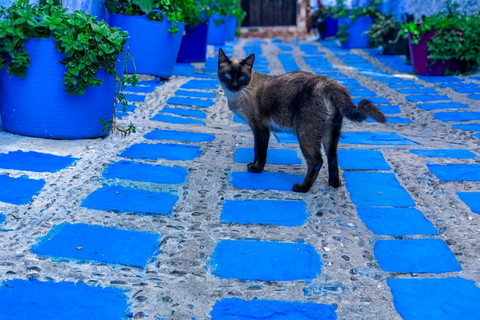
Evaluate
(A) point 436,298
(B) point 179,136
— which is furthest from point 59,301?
(B) point 179,136

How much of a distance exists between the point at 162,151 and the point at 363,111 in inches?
58.4

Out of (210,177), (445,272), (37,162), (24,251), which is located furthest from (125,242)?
(445,272)

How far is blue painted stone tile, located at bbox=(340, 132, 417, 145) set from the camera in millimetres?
3832

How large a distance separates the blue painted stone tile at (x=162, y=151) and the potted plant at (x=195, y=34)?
11.7ft

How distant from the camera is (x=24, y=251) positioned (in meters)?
2.06

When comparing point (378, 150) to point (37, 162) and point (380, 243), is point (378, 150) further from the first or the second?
point (37, 162)

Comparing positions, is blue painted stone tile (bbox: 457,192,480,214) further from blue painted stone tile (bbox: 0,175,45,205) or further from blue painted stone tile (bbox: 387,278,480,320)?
blue painted stone tile (bbox: 0,175,45,205)

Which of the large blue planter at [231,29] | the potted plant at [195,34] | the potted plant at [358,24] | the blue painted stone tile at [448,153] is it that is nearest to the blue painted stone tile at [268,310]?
the blue painted stone tile at [448,153]

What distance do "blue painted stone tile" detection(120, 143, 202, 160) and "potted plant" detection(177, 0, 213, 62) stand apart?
3558 millimetres

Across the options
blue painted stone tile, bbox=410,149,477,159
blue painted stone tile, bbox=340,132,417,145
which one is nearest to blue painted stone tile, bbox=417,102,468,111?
blue painted stone tile, bbox=340,132,417,145

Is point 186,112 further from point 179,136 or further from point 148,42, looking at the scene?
point 148,42

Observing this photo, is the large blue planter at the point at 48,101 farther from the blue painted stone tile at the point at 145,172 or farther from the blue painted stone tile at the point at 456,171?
the blue painted stone tile at the point at 456,171

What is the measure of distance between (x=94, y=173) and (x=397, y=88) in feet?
13.4

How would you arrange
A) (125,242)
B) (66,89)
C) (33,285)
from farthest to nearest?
(66,89) → (125,242) → (33,285)
